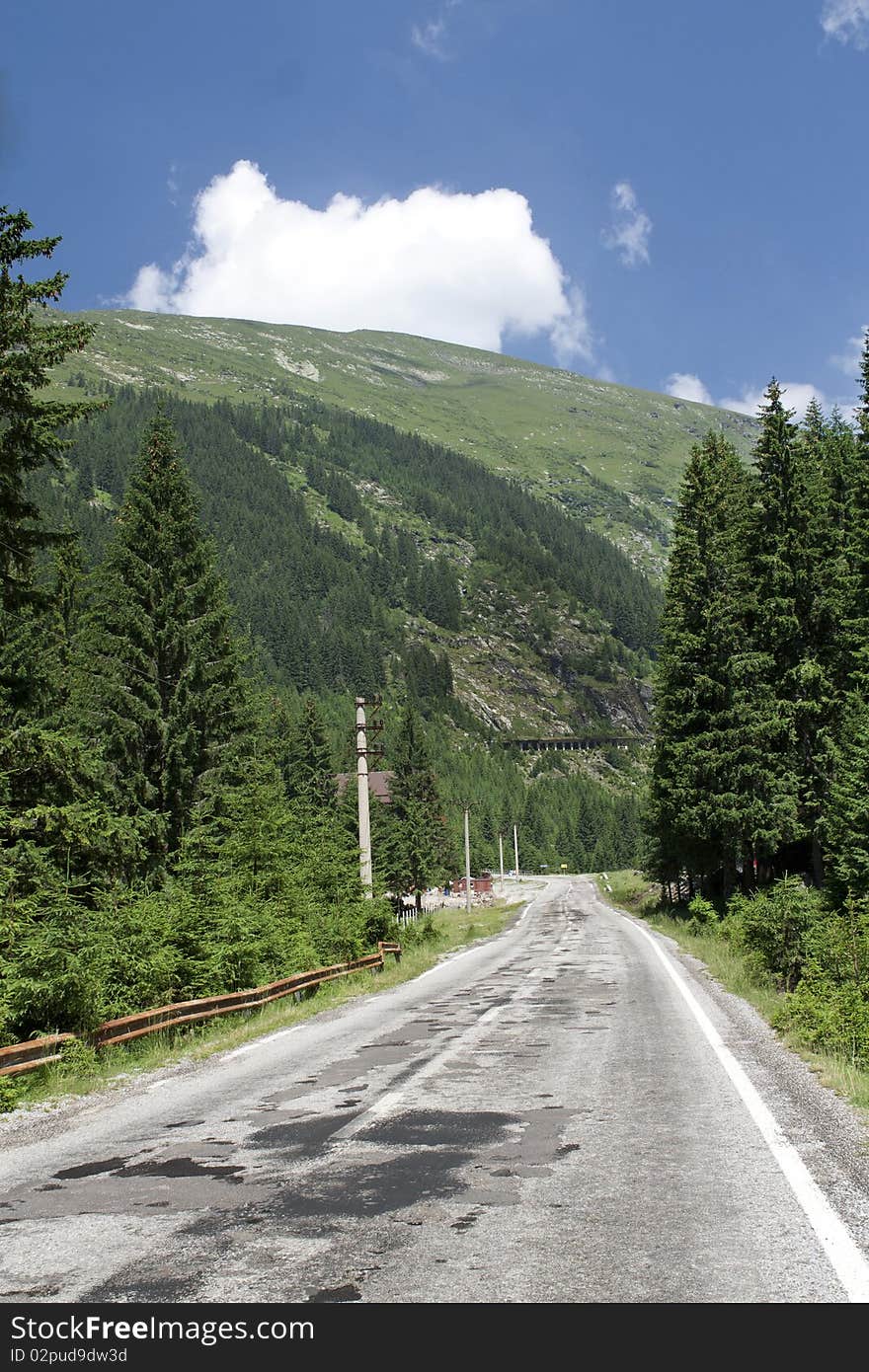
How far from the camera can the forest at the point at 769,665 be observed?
2895cm

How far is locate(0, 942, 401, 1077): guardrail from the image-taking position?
996 centimetres

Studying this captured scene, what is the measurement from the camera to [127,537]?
26531 millimetres

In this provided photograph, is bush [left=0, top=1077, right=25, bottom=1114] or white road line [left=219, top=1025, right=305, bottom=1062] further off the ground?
bush [left=0, top=1077, right=25, bottom=1114]

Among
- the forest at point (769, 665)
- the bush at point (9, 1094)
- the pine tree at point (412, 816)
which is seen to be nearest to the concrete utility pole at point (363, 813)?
the forest at point (769, 665)

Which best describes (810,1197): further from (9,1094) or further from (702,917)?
(702,917)

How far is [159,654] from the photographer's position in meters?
26.4

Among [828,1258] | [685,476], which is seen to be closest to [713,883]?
[685,476]

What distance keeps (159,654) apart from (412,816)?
4170 centimetres

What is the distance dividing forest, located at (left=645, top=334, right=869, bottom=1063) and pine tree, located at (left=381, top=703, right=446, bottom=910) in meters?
28.7

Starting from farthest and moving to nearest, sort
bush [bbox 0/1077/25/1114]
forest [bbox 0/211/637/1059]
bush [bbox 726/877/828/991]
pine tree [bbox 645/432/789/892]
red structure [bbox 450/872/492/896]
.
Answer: red structure [bbox 450/872/492/896] → pine tree [bbox 645/432/789/892] → bush [bbox 726/877/828/991] → forest [bbox 0/211/637/1059] → bush [bbox 0/1077/25/1114]

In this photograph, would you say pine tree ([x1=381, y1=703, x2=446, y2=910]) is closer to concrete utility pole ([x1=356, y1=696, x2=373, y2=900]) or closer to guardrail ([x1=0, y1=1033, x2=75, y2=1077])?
concrete utility pole ([x1=356, y1=696, x2=373, y2=900])

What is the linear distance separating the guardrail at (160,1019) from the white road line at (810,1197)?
291 inches

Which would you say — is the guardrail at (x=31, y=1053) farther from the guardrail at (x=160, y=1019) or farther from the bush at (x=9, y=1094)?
the bush at (x=9, y=1094)

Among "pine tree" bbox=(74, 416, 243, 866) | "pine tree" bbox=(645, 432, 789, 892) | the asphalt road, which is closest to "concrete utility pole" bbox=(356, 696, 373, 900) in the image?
"pine tree" bbox=(74, 416, 243, 866)
